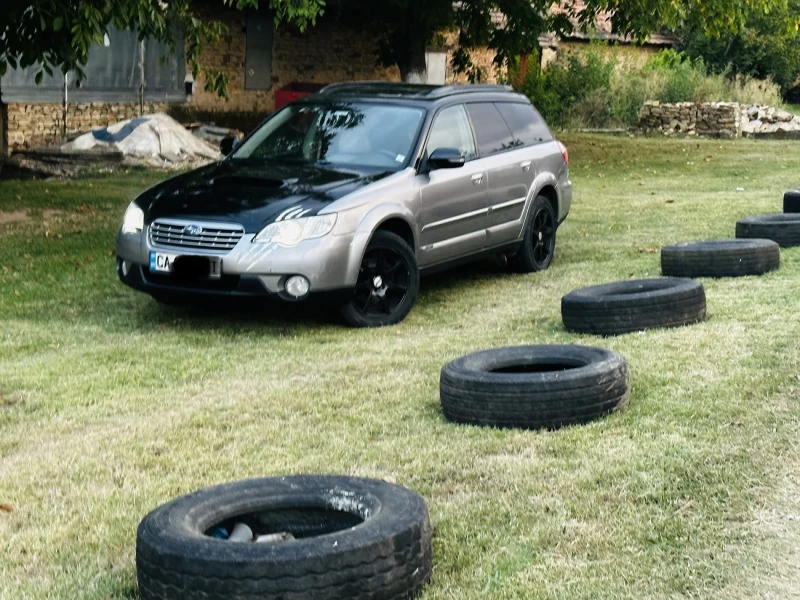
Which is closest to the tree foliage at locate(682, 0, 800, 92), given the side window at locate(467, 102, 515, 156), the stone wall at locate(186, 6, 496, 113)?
the stone wall at locate(186, 6, 496, 113)

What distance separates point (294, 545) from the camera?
3.79 meters

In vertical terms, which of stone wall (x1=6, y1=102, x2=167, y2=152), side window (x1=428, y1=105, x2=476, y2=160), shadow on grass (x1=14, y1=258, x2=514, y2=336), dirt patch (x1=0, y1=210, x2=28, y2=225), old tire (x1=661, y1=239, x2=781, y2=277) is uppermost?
side window (x1=428, y1=105, x2=476, y2=160)

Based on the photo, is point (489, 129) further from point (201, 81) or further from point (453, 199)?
point (201, 81)

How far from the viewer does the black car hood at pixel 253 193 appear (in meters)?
8.73

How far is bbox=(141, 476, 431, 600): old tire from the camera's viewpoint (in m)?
3.73

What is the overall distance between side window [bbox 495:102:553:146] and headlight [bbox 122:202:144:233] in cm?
357

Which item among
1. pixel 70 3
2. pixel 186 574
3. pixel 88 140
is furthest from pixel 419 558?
pixel 88 140

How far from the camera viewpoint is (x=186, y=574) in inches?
149

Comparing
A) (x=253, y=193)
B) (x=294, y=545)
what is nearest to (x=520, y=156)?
(x=253, y=193)

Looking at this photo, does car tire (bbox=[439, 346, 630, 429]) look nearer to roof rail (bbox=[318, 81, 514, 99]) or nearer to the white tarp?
roof rail (bbox=[318, 81, 514, 99])

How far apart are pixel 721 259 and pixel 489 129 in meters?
2.27

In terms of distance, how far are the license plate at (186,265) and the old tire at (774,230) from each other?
5.73 meters

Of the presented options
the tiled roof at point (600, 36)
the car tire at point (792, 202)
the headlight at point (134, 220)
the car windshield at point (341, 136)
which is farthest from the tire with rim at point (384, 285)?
the tiled roof at point (600, 36)

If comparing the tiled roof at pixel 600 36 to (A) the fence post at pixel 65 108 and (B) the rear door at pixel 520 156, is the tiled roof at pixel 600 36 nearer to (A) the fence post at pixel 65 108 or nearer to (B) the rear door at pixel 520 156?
(A) the fence post at pixel 65 108
